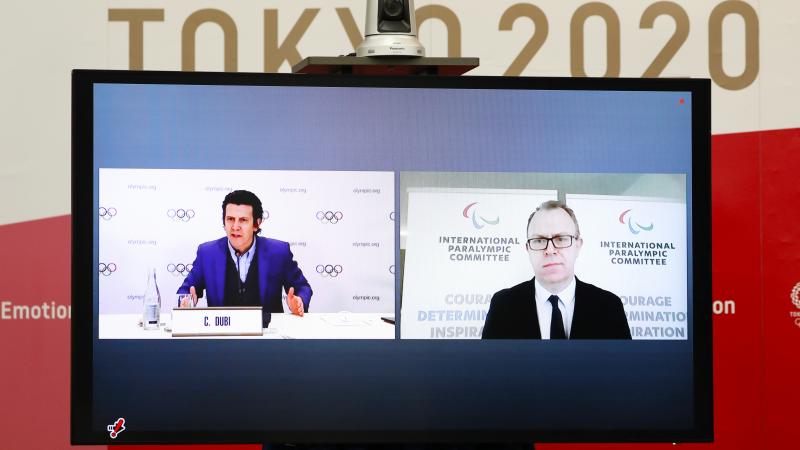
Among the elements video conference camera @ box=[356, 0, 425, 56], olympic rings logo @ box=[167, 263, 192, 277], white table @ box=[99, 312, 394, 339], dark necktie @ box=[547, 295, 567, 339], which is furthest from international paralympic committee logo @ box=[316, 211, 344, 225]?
dark necktie @ box=[547, 295, 567, 339]

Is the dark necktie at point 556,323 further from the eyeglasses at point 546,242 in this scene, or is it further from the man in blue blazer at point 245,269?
the man in blue blazer at point 245,269

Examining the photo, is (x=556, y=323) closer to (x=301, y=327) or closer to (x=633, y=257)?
(x=633, y=257)

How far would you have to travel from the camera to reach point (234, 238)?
7.22 feet

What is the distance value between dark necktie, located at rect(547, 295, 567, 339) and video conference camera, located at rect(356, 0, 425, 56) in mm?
717

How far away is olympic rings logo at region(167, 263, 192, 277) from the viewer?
85.7 inches

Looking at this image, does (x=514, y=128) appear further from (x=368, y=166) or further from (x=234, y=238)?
(x=234, y=238)

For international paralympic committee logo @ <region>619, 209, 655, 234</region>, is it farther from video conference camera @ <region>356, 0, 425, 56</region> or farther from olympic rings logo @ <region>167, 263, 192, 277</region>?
olympic rings logo @ <region>167, 263, 192, 277</region>

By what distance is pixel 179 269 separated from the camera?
7.14 feet

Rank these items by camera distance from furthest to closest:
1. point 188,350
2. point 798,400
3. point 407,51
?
point 798,400 < point 407,51 < point 188,350

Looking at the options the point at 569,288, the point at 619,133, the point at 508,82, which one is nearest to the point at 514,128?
the point at 508,82

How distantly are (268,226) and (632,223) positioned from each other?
88cm

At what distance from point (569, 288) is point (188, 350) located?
0.92 meters

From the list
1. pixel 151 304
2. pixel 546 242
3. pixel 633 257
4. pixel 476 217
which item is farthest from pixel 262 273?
pixel 633 257

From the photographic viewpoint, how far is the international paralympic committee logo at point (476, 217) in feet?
7.32
